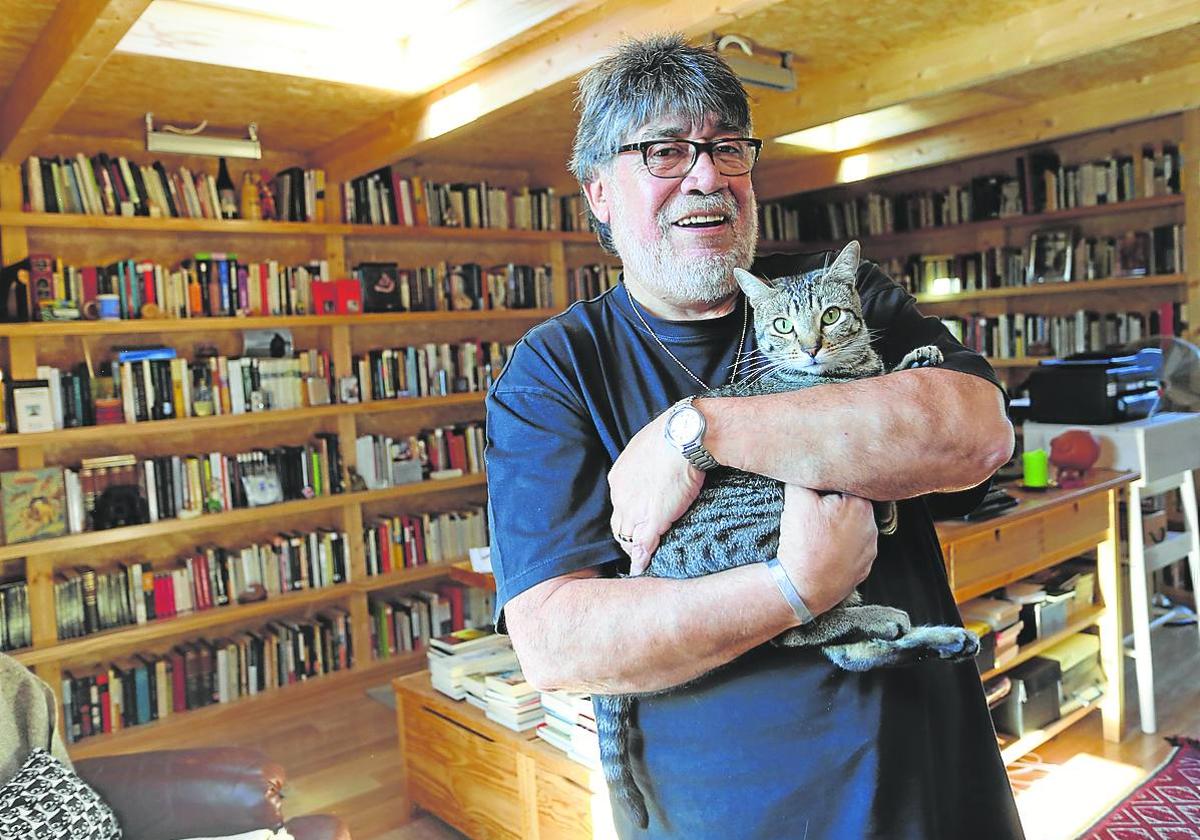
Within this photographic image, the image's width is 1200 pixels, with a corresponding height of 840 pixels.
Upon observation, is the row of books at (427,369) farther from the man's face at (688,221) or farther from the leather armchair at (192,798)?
the man's face at (688,221)

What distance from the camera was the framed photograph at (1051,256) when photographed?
17.2 feet

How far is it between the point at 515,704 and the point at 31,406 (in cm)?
239

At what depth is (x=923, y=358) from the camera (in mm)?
968

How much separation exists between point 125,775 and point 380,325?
289 centimetres

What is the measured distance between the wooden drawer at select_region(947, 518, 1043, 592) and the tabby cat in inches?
65.2

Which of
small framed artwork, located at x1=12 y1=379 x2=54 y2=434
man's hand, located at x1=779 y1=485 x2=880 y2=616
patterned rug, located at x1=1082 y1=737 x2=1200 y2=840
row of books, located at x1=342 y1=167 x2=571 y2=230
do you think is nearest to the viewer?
man's hand, located at x1=779 y1=485 x2=880 y2=616

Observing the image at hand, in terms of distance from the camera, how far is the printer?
336 centimetres

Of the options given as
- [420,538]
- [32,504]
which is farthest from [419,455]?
[32,504]

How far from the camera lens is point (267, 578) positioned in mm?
4273

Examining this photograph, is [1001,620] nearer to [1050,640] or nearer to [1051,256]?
[1050,640]

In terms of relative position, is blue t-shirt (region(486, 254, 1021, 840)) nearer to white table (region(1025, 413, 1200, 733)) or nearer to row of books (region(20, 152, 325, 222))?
white table (region(1025, 413, 1200, 733))

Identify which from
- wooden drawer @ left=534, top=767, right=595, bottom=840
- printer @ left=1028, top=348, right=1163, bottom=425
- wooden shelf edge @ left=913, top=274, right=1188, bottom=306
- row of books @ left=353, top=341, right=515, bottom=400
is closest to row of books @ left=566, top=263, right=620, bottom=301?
row of books @ left=353, top=341, right=515, bottom=400

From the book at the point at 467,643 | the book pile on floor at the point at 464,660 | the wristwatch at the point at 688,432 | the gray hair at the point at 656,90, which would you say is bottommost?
the book pile on floor at the point at 464,660

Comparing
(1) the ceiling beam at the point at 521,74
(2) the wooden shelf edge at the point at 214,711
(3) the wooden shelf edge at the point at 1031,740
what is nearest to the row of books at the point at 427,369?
(1) the ceiling beam at the point at 521,74
